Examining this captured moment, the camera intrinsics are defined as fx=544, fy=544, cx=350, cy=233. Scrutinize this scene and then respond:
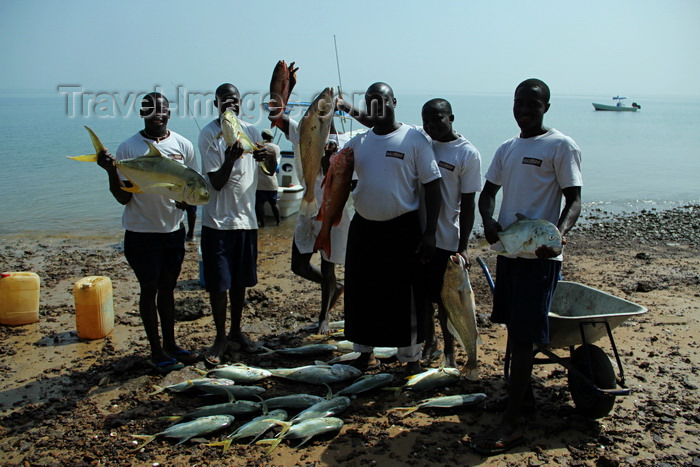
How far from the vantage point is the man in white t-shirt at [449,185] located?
4434 millimetres

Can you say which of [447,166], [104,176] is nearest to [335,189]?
[447,166]

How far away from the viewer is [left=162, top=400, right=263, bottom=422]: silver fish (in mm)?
3896

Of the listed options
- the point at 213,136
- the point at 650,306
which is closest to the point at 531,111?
the point at 213,136

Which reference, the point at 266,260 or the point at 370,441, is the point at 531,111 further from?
the point at 266,260

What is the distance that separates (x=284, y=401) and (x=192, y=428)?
0.69 meters

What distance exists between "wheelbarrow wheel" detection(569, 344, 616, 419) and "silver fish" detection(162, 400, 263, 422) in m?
2.30

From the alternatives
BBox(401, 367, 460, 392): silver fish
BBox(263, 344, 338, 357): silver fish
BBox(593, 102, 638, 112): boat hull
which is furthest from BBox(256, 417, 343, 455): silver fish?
BBox(593, 102, 638, 112): boat hull

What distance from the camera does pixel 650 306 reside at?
6.45 m

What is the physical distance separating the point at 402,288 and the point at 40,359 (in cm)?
355

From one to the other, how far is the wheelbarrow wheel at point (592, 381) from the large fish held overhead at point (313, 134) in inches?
95.3

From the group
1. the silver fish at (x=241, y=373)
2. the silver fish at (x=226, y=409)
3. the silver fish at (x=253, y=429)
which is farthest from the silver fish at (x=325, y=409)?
the silver fish at (x=241, y=373)

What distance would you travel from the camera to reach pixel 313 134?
428cm

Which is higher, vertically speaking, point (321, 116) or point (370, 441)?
point (321, 116)

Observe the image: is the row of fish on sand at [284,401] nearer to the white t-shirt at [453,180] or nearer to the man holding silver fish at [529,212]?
the man holding silver fish at [529,212]
